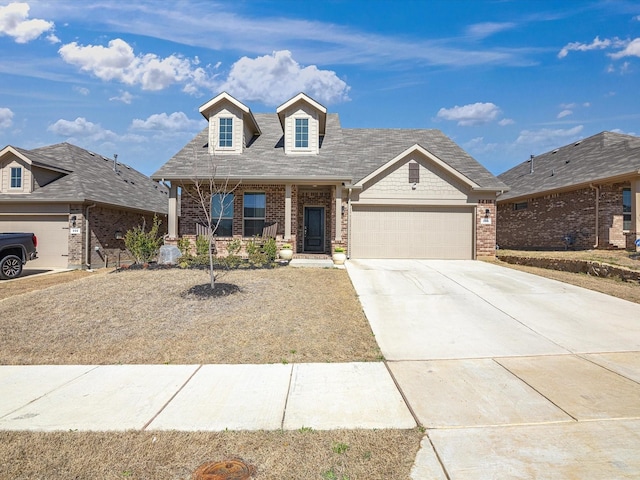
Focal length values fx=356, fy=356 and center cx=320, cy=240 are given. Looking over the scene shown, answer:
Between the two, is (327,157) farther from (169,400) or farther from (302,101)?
(169,400)

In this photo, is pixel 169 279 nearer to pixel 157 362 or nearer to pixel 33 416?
pixel 157 362

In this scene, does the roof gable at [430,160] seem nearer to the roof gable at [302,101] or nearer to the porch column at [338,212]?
the porch column at [338,212]

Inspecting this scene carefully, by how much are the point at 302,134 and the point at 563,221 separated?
1364cm

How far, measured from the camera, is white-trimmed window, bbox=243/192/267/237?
15008mm

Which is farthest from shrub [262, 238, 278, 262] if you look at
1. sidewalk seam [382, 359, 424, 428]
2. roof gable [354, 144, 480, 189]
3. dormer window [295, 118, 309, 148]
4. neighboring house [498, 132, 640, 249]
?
neighboring house [498, 132, 640, 249]

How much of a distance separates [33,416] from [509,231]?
919 inches

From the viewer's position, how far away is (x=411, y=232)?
14961mm

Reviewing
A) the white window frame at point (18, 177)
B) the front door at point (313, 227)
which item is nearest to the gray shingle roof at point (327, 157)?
the front door at point (313, 227)

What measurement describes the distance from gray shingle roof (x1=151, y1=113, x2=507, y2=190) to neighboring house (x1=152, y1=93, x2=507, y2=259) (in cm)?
8

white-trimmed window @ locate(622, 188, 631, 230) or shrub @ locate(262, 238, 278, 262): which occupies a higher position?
white-trimmed window @ locate(622, 188, 631, 230)

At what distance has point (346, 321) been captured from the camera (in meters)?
6.75

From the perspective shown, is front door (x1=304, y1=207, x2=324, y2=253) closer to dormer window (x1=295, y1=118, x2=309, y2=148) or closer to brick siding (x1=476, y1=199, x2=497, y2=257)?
dormer window (x1=295, y1=118, x2=309, y2=148)

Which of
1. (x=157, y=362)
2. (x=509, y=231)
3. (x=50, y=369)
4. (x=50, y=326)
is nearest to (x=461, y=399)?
(x=157, y=362)

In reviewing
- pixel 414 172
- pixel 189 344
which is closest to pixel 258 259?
pixel 189 344
